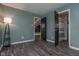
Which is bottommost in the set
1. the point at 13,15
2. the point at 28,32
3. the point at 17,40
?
the point at 17,40

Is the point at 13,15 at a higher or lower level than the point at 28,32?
higher

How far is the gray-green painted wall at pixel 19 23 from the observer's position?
467 centimetres

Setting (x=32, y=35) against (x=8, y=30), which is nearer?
(x=8, y=30)

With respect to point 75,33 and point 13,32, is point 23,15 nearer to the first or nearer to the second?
point 13,32

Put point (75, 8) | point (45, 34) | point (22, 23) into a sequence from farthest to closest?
point (45, 34), point (22, 23), point (75, 8)

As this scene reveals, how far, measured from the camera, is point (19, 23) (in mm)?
5285

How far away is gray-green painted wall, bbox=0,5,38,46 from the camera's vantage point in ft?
15.3

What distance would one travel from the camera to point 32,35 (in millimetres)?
6105

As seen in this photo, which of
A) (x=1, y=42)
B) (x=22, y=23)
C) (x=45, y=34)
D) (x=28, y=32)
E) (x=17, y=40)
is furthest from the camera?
(x=45, y=34)

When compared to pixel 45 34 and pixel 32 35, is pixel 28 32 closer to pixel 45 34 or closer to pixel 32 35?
pixel 32 35

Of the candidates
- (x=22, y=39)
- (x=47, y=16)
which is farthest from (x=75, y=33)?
(x=22, y=39)

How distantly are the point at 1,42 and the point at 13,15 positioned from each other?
4.81 ft

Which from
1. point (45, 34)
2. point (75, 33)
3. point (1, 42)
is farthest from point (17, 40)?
point (75, 33)

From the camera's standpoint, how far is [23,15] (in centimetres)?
548
